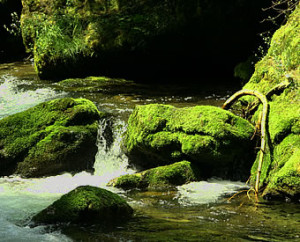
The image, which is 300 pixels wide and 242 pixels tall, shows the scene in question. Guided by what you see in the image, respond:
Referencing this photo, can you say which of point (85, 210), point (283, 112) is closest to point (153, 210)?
point (85, 210)

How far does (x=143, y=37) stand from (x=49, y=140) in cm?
552

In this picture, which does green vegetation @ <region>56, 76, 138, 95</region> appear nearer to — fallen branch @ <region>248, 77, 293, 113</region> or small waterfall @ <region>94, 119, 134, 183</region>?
small waterfall @ <region>94, 119, 134, 183</region>

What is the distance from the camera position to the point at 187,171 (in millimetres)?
7492

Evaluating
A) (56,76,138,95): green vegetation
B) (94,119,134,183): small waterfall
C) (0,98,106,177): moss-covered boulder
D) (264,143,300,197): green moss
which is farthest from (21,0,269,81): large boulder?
(264,143,300,197): green moss

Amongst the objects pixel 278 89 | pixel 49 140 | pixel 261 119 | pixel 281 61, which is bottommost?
pixel 49 140

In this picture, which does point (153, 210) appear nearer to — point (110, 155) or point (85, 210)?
point (85, 210)

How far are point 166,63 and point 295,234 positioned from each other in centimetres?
934

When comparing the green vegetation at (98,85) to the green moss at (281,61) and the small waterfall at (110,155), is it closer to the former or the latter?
the small waterfall at (110,155)

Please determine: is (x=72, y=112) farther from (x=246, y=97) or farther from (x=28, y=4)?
(x=28, y=4)

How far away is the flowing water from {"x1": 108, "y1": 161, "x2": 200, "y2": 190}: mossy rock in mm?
153

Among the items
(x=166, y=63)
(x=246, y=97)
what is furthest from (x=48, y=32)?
(x=246, y=97)

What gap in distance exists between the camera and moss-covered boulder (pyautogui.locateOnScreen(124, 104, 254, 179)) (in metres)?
7.46

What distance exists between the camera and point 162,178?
7.38m

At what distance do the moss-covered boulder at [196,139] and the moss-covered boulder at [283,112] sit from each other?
406 millimetres
